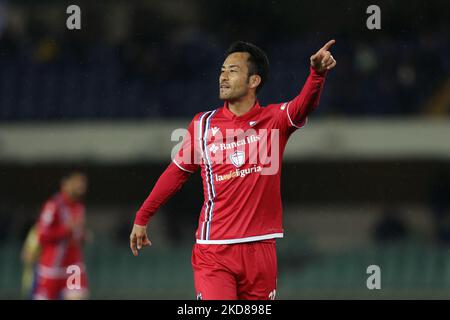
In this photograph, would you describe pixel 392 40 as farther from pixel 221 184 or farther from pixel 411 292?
pixel 221 184

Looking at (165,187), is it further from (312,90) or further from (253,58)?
(312,90)

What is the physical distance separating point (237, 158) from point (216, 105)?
10363mm

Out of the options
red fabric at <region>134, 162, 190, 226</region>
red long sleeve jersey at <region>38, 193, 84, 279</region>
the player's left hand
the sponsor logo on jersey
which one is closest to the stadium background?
red long sleeve jersey at <region>38, 193, 84, 279</region>

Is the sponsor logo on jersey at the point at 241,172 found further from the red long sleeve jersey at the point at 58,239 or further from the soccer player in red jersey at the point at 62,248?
the red long sleeve jersey at the point at 58,239

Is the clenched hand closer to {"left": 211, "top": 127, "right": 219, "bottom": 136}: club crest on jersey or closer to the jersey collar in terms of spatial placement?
{"left": 211, "top": 127, "right": 219, "bottom": 136}: club crest on jersey

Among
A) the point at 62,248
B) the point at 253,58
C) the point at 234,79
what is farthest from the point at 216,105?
the point at 234,79

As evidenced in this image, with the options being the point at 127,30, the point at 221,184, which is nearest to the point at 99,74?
the point at 127,30

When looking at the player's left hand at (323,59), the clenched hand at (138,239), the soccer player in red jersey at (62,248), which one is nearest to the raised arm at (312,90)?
the player's left hand at (323,59)

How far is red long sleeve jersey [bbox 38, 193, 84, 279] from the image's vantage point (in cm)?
1085

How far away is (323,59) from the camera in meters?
5.50

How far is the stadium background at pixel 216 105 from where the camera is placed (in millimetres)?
16109

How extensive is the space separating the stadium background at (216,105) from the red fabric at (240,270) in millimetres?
9577

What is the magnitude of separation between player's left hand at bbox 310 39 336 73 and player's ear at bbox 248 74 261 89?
61cm
